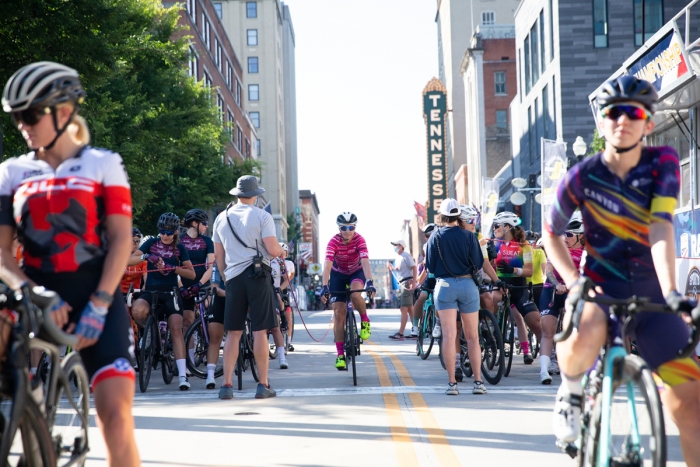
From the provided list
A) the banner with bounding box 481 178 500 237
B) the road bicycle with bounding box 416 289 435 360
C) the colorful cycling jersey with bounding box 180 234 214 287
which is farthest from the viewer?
the banner with bounding box 481 178 500 237

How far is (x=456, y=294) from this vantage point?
10.2 meters

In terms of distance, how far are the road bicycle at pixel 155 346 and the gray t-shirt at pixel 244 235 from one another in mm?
1595

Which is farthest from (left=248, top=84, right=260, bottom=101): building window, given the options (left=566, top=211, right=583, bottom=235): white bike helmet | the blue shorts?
(left=566, top=211, right=583, bottom=235): white bike helmet

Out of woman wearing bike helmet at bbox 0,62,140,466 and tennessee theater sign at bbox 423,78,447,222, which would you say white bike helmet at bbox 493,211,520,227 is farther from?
tennessee theater sign at bbox 423,78,447,222

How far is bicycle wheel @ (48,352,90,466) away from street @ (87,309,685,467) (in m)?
2.10

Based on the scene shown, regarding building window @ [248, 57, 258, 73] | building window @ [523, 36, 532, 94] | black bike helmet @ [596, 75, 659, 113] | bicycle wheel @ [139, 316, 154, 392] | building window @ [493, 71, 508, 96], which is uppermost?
building window @ [248, 57, 258, 73]

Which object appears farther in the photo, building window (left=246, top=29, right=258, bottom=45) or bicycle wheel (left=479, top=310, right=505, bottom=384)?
building window (left=246, top=29, right=258, bottom=45)

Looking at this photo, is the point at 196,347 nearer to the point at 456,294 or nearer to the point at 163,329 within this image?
the point at 163,329

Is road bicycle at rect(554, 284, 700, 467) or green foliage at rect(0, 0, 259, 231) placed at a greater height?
green foliage at rect(0, 0, 259, 231)

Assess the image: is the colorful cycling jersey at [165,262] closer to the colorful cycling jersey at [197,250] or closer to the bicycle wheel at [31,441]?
the colorful cycling jersey at [197,250]

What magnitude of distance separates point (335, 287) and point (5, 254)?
8456 millimetres

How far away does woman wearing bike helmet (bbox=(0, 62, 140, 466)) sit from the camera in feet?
13.2

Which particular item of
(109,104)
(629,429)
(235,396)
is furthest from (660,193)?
(109,104)

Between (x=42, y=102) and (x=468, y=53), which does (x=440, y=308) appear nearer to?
(x=42, y=102)
